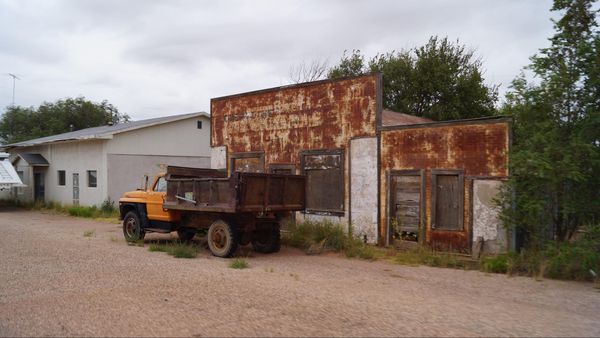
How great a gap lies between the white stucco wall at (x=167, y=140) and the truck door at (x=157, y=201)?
11.4 metres

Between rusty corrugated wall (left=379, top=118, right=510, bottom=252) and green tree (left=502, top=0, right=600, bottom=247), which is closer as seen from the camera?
green tree (left=502, top=0, right=600, bottom=247)

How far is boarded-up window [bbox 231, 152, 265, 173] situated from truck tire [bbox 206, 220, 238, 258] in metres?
5.05

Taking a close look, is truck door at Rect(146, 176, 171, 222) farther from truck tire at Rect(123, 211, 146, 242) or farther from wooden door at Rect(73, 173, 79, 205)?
wooden door at Rect(73, 173, 79, 205)

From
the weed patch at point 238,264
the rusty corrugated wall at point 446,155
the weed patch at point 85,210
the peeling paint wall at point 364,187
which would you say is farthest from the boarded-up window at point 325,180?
the weed patch at point 85,210

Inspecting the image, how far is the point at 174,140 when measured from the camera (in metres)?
27.0

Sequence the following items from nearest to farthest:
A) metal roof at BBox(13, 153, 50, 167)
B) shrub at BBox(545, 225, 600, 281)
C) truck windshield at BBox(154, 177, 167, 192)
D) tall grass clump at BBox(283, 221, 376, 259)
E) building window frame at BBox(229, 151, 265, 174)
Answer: shrub at BBox(545, 225, 600, 281) → tall grass clump at BBox(283, 221, 376, 259) → truck windshield at BBox(154, 177, 167, 192) → building window frame at BBox(229, 151, 265, 174) → metal roof at BBox(13, 153, 50, 167)

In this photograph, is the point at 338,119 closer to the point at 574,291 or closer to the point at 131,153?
the point at 574,291

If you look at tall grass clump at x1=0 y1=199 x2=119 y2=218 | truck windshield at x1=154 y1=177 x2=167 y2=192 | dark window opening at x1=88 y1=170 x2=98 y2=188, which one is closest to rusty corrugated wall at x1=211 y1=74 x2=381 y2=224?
truck windshield at x1=154 y1=177 x2=167 y2=192

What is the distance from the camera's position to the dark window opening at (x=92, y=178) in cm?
2483

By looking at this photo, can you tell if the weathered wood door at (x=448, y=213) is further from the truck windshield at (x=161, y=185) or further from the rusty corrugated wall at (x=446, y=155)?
the truck windshield at (x=161, y=185)

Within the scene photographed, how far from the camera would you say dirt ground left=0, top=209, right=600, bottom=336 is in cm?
628

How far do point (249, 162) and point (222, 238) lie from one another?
227 inches

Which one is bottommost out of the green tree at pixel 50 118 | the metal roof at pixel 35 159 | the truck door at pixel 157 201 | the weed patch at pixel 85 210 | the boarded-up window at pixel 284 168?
the weed patch at pixel 85 210

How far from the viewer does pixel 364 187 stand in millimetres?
14406
